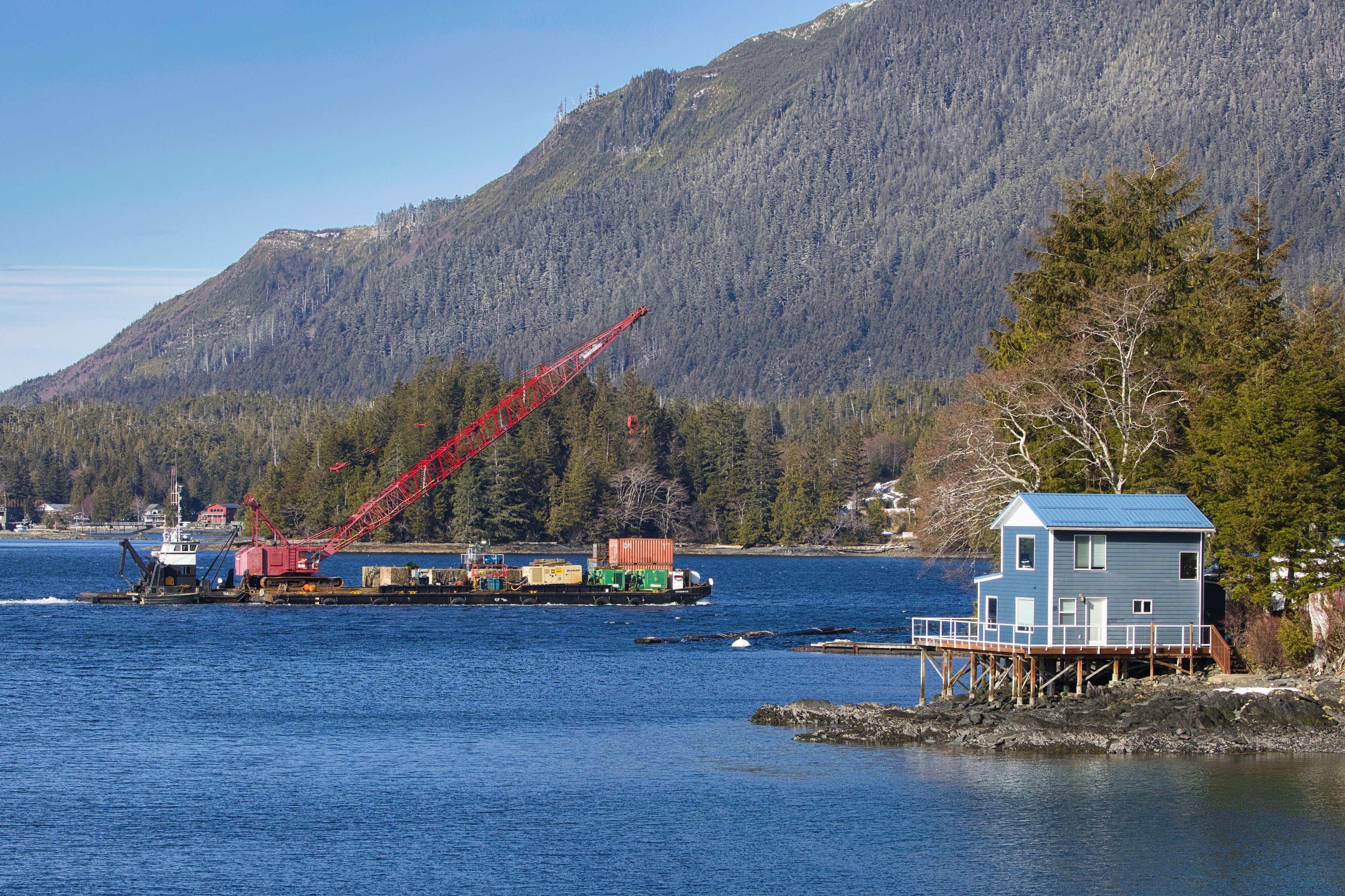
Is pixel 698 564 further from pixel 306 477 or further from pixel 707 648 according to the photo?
pixel 707 648

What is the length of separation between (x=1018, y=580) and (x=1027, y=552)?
0.92 meters

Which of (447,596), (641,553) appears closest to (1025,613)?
(447,596)

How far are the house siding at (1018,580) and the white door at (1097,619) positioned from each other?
29 cm

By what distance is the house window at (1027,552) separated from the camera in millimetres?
44156

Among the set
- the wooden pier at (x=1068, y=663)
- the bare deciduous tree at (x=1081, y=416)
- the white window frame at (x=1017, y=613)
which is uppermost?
the bare deciduous tree at (x=1081, y=416)

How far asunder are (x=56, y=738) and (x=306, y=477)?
148m

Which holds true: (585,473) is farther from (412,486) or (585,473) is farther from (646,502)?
(412,486)

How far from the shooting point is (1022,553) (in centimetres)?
4450

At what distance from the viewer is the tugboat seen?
94312 mm

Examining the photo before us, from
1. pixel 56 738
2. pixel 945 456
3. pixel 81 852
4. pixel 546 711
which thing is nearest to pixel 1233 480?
pixel 945 456

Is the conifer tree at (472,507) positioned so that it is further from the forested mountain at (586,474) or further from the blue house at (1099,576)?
the blue house at (1099,576)

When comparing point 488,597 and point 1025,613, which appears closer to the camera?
point 1025,613

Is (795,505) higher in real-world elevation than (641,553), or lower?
higher

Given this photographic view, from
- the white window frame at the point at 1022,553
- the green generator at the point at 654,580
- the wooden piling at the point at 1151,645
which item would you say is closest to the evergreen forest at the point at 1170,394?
the wooden piling at the point at 1151,645
